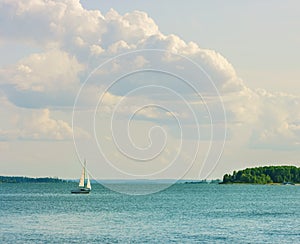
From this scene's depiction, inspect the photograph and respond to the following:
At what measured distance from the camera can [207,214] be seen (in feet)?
408

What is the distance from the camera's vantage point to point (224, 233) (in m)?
86.4

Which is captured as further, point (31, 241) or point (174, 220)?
point (174, 220)

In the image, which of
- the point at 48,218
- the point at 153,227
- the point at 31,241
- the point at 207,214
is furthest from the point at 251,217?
the point at 31,241

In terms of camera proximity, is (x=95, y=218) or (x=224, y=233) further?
(x=95, y=218)

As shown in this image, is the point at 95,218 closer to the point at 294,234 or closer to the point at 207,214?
the point at 207,214

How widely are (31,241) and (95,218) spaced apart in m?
35.2

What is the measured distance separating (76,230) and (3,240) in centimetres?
1383

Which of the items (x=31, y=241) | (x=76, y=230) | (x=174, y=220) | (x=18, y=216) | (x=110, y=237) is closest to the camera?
(x=31, y=241)

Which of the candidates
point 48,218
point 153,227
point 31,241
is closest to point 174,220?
point 153,227

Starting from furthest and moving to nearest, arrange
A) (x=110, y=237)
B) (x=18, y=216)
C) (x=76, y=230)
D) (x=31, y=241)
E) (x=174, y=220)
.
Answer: (x=18, y=216) → (x=174, y=220) → (x=76, y=230) → (x=110, y=237) → (x=31, y=241)

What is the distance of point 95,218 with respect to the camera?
11150cm

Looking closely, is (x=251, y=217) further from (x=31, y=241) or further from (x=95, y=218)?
(x=31, y=241)

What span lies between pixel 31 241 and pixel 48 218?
1322 inches

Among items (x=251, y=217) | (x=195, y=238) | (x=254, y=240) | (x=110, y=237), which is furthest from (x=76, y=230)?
(x=251, y=217)
